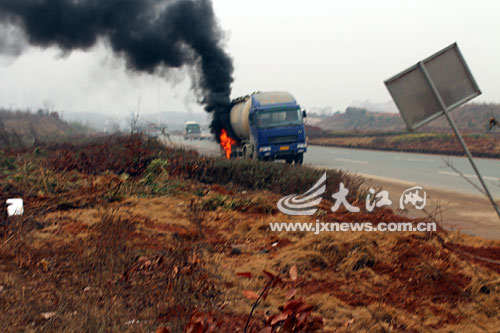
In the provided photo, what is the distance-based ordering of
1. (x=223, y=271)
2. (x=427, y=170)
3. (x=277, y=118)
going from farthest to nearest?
(x=277, y=118), (x=427, y=170), (x=223, y=271)

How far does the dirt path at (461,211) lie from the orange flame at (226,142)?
11.7m

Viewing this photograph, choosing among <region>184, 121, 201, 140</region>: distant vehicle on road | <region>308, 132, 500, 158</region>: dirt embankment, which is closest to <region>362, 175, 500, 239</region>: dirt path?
<region>308, 132, 500, 158</region>: dirt embankment

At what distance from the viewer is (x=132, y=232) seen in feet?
22.5

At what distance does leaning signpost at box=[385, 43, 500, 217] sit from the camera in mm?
4420

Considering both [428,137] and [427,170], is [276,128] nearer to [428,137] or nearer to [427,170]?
[427,170]

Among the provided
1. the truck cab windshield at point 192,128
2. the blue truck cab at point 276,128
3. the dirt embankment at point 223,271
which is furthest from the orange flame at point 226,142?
the truck cab windshield at point 192,128

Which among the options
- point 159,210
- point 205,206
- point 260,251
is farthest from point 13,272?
point 205,206

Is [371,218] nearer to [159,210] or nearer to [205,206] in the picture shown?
[205,206]

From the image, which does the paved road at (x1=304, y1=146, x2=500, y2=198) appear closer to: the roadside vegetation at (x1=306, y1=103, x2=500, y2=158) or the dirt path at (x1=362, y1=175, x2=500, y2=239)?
the dirt path at (x1=362, y1=175, x2=500, y2=239)

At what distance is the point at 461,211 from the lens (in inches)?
432

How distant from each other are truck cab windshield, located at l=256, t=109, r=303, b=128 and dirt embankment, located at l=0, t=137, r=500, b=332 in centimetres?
1128

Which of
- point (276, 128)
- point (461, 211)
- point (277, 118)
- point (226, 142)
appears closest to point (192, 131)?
point (226, 142)

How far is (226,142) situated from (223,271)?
68.6 ft

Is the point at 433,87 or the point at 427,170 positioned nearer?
the point at 433,87
